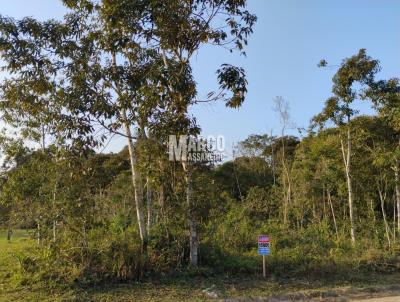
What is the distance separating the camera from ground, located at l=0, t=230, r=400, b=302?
7.32 metres

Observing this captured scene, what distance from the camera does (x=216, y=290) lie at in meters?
7.77

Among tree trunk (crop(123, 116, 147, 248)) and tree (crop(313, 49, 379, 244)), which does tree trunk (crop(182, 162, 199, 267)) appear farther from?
tree (crop(313, 49, 379, 244))

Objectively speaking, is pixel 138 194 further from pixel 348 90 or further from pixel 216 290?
pixel 348 90

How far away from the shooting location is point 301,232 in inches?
554

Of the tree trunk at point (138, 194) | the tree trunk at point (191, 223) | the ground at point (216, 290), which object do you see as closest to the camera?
the ground at point (216, 290)

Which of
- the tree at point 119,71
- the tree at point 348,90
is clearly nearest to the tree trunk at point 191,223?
the tree at point 119,71

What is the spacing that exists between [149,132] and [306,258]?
179 inches

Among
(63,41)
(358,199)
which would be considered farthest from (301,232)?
(63,41)

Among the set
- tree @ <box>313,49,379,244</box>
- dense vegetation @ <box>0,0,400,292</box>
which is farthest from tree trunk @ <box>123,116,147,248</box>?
tree @ <box>313,49,379,244</box>

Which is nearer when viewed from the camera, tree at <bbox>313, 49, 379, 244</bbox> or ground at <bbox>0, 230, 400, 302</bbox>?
ground at <bbox>0, 230, 400, 302</bbox>

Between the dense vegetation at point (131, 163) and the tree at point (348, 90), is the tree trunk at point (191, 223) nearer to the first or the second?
the dense vegetation at point (131, 163)

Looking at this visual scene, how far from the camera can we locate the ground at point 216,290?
7.32 m

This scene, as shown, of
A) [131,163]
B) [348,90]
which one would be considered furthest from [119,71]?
[348,90]

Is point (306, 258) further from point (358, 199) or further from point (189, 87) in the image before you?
point (358, 199)
